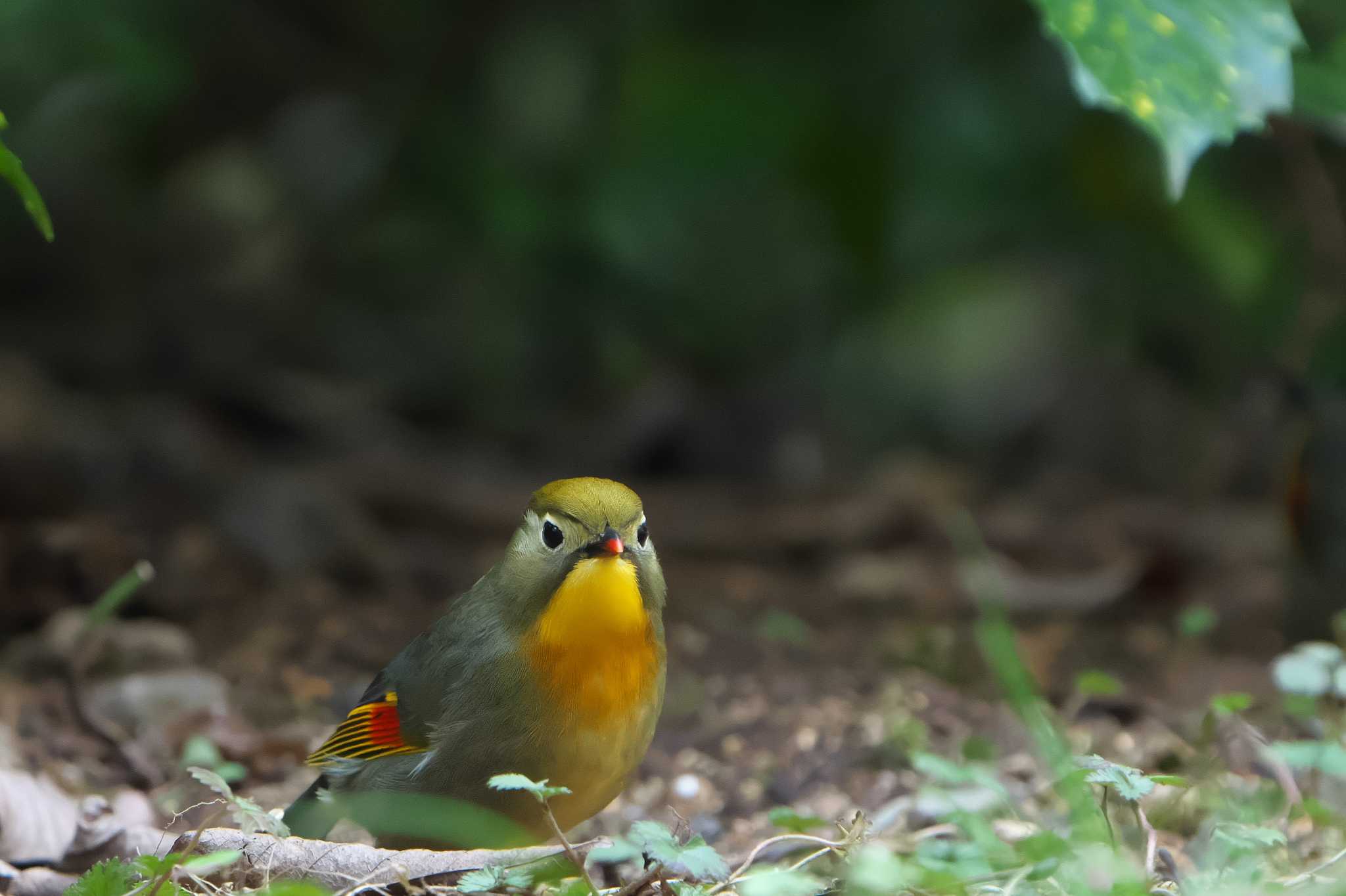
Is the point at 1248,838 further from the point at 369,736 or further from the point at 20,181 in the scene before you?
the point at 20,181

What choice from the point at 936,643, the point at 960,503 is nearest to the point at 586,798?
the point at 936,643

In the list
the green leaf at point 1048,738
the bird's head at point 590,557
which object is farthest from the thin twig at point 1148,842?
the bird's head at point 590,557

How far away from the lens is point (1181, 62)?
317 centimetres

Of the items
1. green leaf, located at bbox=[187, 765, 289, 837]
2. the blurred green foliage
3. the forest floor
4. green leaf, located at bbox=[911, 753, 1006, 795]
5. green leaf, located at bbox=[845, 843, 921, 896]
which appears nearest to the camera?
green leaf, located at bbox=[845, 843, 921, 896]

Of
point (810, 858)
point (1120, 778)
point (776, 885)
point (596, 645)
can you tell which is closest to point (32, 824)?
point (596, 645)

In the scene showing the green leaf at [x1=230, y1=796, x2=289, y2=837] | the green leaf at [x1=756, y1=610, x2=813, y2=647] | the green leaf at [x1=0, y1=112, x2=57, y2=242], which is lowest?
the green leaf at [x1=756, y1=610, x2=813, y2=647]

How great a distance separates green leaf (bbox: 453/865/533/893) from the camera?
2.40 meters

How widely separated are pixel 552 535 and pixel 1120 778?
132cm

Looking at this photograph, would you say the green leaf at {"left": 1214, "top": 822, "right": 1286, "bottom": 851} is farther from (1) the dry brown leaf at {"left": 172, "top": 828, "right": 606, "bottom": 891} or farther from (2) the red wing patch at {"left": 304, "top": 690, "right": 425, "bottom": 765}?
(2) the red wing patch at {"left": 304, "top": 690, "right": 425, "bottom": 765}

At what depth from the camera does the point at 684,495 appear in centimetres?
675

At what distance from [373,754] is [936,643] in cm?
224

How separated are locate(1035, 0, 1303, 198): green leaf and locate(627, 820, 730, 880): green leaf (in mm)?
1676

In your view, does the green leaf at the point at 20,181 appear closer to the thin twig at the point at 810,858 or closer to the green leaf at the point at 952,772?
the thin twig at the point at 810,858

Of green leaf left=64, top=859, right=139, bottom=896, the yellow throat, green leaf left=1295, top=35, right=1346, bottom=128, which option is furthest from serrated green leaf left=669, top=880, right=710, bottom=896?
green leaf left=1295, top=35, right=1346, bottom=128
